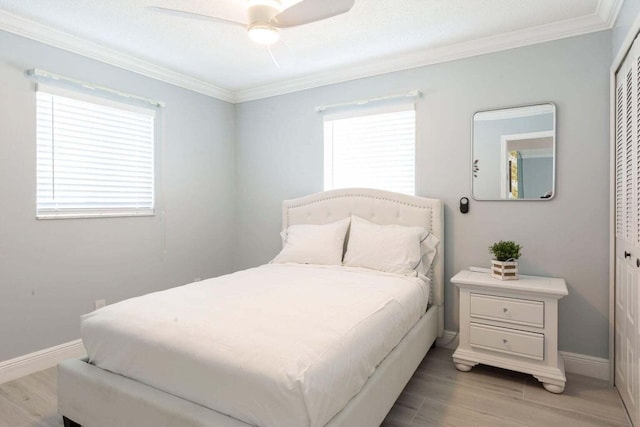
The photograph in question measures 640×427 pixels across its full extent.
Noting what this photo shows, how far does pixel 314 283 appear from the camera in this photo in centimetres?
240

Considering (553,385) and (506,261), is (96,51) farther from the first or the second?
(553,385)

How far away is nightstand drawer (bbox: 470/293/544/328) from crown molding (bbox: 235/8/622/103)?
190 cm

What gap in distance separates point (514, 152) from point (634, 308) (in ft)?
4.30

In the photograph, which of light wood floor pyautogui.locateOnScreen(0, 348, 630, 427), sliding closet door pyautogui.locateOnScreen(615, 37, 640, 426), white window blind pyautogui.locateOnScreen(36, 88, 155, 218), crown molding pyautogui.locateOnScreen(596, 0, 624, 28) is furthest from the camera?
white window blind pyautogui.locateOnScreen(36, 88, 155, 218)

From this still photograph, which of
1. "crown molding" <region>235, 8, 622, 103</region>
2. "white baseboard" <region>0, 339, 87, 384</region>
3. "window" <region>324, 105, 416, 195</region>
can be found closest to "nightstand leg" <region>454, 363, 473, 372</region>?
"window" <region>324, 105, 416, 195</region>

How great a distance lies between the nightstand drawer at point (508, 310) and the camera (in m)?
2.36

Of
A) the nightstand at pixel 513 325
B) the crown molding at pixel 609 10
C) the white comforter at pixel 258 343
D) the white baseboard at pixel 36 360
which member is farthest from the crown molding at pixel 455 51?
the white baseboard at pixel 36 360

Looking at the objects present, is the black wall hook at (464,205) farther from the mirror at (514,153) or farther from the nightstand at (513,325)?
the nightstand at (513,325)

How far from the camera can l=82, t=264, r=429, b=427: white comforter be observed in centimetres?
130

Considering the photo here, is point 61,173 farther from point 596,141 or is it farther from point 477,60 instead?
point 596,141

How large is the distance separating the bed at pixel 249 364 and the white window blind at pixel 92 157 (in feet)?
4.54

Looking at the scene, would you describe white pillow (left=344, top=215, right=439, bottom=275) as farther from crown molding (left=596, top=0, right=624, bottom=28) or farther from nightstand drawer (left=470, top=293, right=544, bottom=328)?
crown molding (left=596, top=0, right=624, bottom=28)

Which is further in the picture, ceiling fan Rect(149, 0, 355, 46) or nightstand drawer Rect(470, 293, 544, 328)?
nightstand drawer Rect(470, 293, 544, 328)

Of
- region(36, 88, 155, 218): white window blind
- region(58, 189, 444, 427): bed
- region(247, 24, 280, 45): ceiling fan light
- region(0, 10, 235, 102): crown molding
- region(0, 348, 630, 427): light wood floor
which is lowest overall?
region(0, 348, 630, 427): light wood floor
